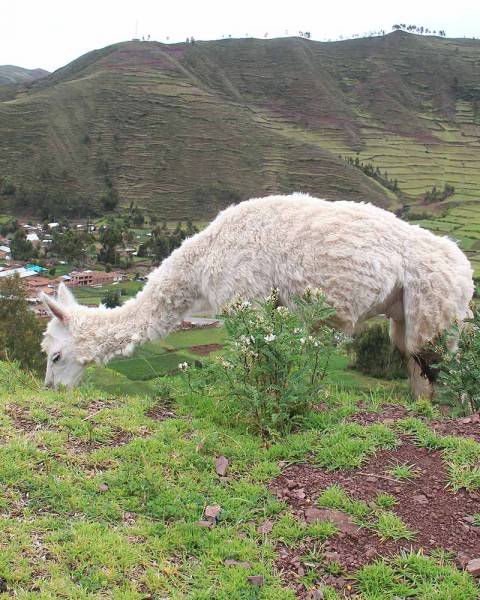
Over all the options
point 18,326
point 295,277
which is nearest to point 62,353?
point 295,277

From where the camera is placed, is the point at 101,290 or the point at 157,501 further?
the point at 101,290

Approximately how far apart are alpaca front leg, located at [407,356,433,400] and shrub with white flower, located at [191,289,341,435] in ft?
8.19

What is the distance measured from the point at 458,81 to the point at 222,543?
691 feet

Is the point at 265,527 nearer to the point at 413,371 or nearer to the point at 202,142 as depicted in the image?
the point at 413,371

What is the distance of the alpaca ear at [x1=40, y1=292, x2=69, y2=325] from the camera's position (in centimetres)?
685

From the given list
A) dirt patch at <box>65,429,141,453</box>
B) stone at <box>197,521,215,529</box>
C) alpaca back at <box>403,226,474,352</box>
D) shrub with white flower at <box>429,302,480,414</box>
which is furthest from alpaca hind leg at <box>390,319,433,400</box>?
stone at <box>197,521,215,529</box>

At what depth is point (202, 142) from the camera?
111 m

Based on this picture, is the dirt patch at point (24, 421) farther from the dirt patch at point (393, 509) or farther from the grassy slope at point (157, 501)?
the dirt patch at point (393, 509)

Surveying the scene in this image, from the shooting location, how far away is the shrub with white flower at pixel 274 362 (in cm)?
473

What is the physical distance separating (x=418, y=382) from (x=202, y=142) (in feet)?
357

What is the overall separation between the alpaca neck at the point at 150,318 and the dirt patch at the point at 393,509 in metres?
3.17

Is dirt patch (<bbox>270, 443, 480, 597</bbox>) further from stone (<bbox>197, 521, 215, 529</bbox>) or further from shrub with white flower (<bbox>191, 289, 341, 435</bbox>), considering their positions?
shrub with white flower (<bbox>191, 289, 341, 435</bbox>)

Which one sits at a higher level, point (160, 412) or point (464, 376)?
point (464, 376)

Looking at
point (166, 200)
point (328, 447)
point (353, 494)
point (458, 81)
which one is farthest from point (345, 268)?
point (458, 81)
